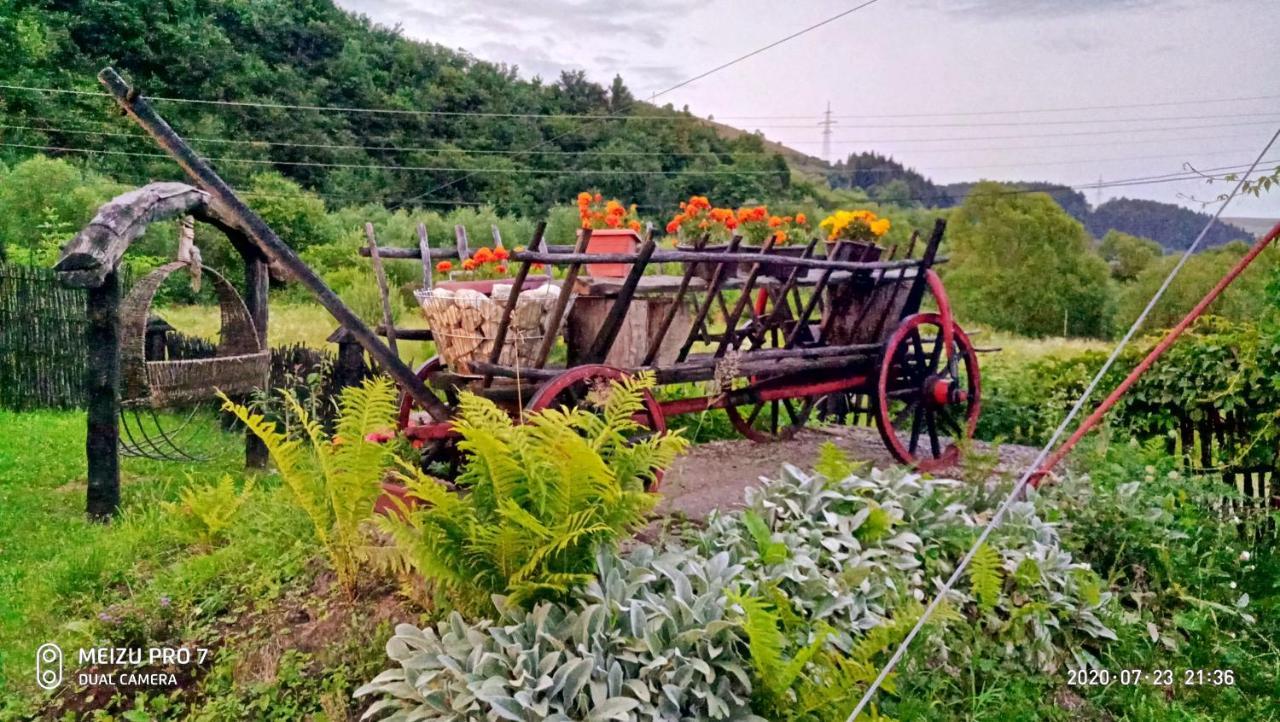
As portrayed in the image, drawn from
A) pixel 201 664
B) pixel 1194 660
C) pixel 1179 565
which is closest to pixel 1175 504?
pixel 1179 565

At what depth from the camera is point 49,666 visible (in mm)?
2949

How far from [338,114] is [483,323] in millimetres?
6763

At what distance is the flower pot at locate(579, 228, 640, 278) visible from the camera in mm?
4074

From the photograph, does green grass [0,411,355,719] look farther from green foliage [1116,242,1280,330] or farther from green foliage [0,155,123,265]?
green foliage [1116,242,1280,330]

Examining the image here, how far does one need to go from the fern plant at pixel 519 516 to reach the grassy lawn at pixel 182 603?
1.62 ft

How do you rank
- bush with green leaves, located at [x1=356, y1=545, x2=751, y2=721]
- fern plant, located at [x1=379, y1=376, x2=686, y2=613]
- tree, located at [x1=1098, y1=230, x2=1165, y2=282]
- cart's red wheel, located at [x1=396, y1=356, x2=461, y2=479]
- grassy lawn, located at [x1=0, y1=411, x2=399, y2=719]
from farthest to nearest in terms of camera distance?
1. tree, located at [x1=1098, y1=230, x2=1165, y2=282]
2. cart's red wheel, located at [x1=396, y1=356, x2=461, y2=479]
3. grassy lawn, located at [x1=0, y1=411, x2=399, y2=719]
4. fern plant, located at [x1=379, y1=376, x2=686, y2=613]
5. bush with green leaves, located at [x1=356, y1=545, x2=751, y2=721]

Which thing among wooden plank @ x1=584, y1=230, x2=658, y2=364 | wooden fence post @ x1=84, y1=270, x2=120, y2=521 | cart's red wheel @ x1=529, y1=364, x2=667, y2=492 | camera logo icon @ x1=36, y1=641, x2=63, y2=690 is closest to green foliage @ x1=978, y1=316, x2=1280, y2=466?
cart's red wheel @ x1=529, y1=364, x2=667, y2=492

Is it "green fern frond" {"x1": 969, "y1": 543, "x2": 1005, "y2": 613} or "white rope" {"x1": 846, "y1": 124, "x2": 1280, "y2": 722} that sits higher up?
"white rope" {"x1": 846, "y1": 124, "x2": 1280, "y2": 722}

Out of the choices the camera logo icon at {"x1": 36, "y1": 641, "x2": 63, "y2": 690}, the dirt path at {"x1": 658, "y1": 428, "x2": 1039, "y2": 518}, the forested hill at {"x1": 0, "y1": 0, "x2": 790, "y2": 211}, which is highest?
the forested hill at {"x1": 0, "y1": 0, "x2": 790, "y2": 211}

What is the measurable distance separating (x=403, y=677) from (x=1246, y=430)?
4712 mm

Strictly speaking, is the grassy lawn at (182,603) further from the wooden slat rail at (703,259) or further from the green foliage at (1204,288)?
the green foliage at (1204,288)

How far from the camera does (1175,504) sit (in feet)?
13.3

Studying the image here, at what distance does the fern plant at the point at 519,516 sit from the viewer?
250cm

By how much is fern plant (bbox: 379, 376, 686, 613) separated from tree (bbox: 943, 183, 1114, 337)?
21.4 feet
